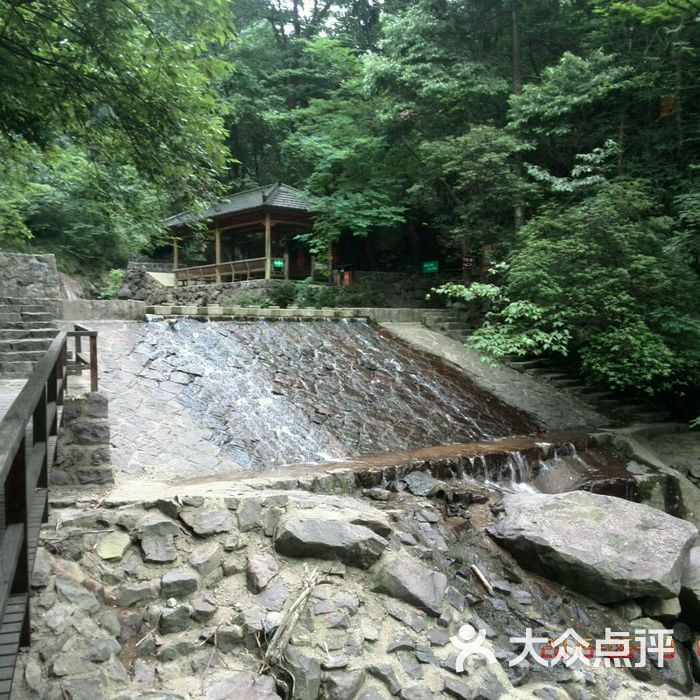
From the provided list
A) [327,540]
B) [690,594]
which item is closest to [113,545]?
[327,540]

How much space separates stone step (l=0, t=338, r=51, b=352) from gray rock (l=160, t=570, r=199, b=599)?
5.28 meters

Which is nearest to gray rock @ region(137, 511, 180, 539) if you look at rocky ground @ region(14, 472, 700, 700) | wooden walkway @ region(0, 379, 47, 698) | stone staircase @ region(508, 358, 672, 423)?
rocky ground @ region(14, 472, 700, 700)

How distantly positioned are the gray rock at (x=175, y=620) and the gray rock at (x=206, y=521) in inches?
26.4

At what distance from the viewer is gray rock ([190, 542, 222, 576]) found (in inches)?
162

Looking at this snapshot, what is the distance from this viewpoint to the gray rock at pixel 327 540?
4.43 meters

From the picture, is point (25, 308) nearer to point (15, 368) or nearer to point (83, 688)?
point (15, 368)

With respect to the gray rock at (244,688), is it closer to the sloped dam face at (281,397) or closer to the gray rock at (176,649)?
the gray rock at (176,649)

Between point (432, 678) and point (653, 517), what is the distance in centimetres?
340

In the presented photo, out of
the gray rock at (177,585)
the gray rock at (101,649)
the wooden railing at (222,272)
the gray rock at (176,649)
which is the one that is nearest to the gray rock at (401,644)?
the gray rock at (176,649)

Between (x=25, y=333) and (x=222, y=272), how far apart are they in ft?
40.5

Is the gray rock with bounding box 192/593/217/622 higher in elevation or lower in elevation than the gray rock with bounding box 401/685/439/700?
higher

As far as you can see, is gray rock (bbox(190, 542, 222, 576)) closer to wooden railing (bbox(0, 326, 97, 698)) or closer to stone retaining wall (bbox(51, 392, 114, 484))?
wooden railing (bbox(0, 326, 97, 698))

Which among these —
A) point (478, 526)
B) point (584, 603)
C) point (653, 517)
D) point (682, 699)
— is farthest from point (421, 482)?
point (682, 699)

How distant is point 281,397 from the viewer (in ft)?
27.9
